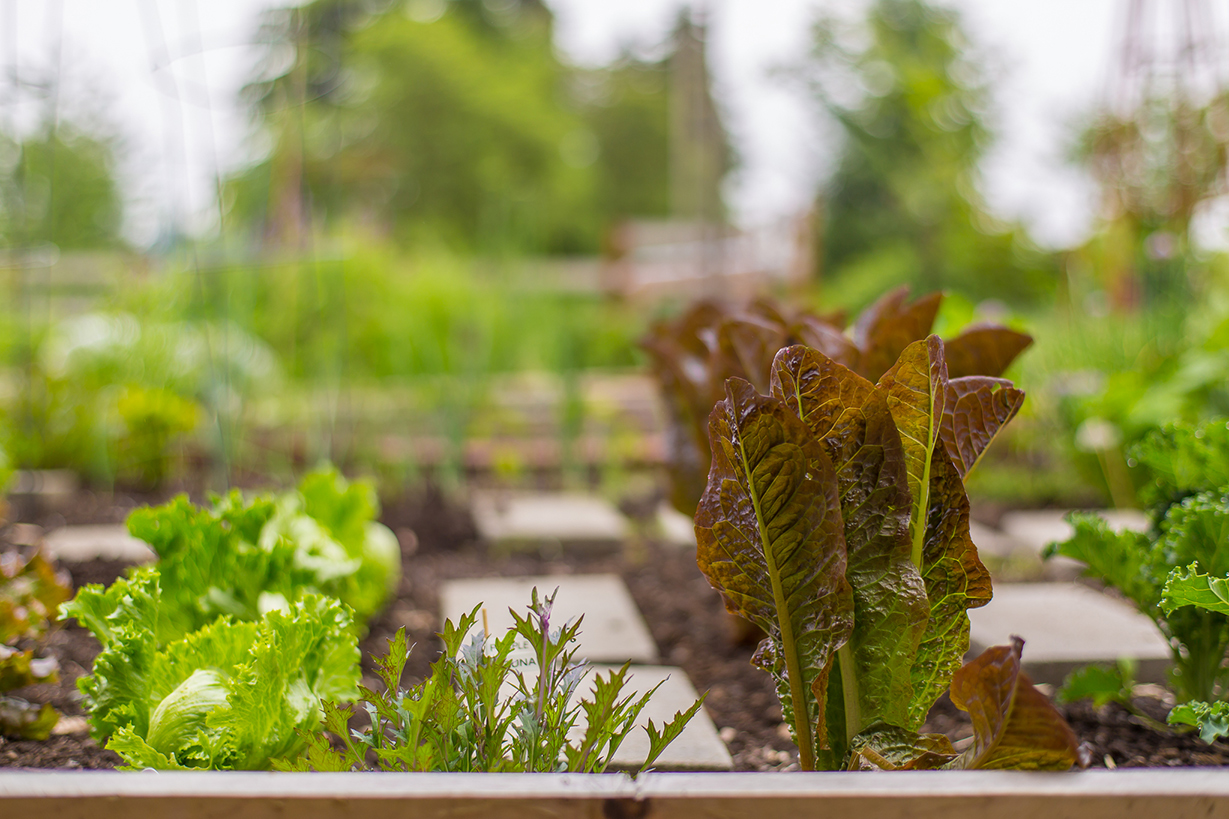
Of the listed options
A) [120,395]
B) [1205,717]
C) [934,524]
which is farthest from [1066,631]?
[120,395]

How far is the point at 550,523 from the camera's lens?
9.77 feet

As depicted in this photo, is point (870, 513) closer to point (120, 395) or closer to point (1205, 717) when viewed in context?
point (1205, 717)

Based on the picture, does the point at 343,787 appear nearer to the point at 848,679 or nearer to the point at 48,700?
the point at 848,679

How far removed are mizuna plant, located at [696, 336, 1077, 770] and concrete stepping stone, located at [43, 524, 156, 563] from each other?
176cm

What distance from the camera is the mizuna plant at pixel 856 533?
0.98m

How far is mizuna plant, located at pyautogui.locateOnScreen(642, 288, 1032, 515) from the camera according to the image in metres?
1.36

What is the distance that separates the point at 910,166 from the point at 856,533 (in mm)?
12576

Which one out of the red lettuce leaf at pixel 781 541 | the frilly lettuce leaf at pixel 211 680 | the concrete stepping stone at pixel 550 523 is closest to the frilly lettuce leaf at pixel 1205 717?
the red lettuce leaf at pixel 781 541

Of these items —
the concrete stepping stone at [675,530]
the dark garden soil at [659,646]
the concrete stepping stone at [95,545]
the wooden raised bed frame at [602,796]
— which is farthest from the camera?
the concrete stepping stone at [675,530]

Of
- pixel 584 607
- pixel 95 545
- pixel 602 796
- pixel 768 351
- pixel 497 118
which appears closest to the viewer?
pixel 602 796

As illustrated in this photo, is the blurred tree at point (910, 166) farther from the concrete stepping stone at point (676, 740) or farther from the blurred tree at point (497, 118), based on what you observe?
the concrete stepping stone at point (676, 740)

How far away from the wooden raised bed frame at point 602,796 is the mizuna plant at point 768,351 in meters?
0.60

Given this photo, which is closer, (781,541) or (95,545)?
(781,541)

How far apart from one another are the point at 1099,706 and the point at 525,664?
113 centimetres
